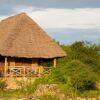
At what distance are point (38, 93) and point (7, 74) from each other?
5.64 meters

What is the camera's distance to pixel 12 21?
38781 millimetres

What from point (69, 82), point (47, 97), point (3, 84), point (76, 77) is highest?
point (76, 77)

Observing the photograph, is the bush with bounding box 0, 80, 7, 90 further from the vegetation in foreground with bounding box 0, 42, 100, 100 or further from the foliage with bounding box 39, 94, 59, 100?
the foliage with bounding box 39, 94, 59, 100

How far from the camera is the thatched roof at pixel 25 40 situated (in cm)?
3550

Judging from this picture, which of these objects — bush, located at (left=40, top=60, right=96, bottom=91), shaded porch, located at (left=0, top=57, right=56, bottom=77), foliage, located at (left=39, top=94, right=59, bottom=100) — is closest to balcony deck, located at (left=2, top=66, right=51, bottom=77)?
shaded porch, located at (left=0, top=57, right=56, bottom=77)

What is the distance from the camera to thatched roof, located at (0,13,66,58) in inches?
1398

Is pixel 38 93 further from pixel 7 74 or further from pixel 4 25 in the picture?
pixel 4 25

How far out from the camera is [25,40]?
36.6 metres

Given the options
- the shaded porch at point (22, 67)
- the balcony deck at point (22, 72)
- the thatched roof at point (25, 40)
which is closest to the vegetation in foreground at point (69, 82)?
the balcony deck at point (22, 72)

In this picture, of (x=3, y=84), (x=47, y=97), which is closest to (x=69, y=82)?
(x=47, y=97)

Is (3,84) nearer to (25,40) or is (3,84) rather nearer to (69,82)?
(25,40)

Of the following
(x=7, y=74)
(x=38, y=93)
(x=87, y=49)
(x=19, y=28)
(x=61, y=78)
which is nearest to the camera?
(x=38, y=93)

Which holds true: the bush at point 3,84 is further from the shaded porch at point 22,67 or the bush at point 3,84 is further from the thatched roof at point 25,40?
the thatched roof at point 25,40

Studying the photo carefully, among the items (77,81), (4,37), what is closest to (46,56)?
(4,37)
